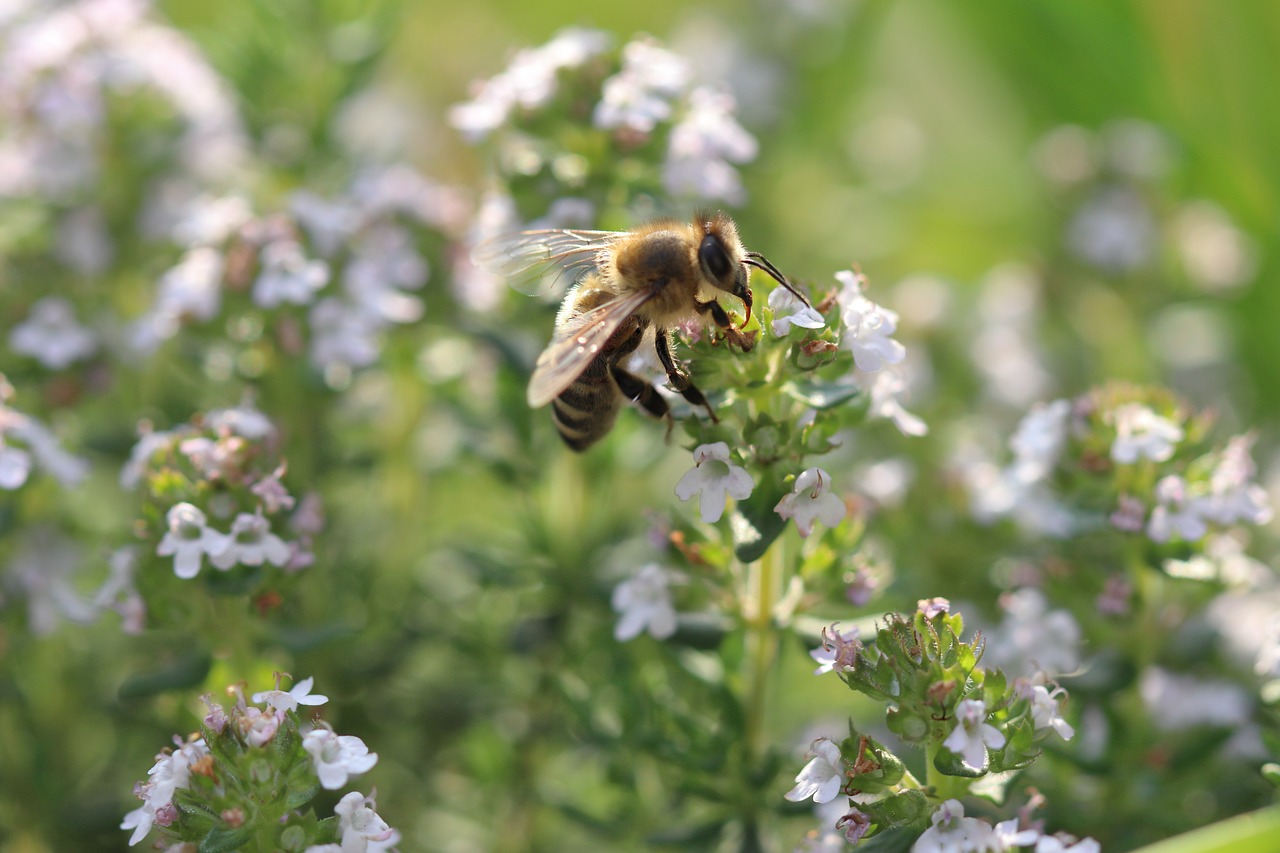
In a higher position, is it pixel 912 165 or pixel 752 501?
pixel 752 501

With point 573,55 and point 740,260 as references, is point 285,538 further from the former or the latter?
point 573,55

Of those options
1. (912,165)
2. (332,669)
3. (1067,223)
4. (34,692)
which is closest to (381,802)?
(332,669)

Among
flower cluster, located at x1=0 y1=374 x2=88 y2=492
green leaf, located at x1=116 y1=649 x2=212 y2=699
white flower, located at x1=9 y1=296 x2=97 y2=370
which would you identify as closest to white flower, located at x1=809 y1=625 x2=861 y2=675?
green leaf, located at x1=116 y1=649 x2=212 y2=699

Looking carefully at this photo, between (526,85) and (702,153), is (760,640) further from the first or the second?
(526,85)

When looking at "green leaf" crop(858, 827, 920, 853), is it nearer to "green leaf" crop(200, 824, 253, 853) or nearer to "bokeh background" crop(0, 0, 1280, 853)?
"bokeh background" crop(0, 0, 1280, 853)

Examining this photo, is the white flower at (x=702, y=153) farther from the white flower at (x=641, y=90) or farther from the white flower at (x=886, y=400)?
the white flower at (x=886, y=400)
